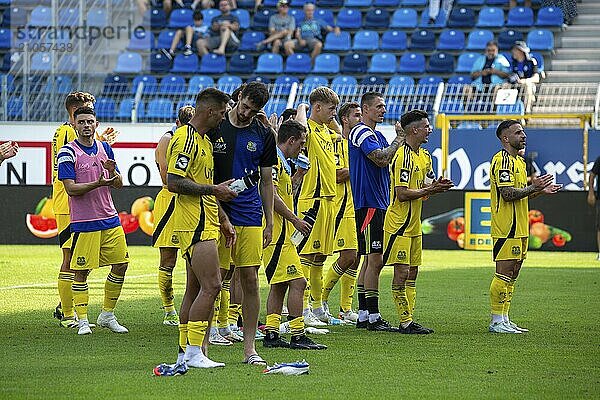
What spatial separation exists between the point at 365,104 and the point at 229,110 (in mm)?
2873

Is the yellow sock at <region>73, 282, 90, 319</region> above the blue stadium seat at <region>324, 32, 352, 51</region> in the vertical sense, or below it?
below

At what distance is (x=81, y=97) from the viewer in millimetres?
10602

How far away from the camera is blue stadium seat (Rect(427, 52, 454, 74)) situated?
2561 cm

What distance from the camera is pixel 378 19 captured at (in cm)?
2753

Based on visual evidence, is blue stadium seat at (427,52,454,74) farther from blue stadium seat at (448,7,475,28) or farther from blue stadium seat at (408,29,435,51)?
blue stadium seat at (448,7,475,28)

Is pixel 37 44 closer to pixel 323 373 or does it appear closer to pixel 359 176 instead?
pixel 359 176

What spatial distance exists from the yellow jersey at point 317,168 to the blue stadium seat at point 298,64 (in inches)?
614

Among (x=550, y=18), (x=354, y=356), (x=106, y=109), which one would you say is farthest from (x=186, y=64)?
(x=354, y=356)

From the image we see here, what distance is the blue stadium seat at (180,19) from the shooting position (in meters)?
28.5

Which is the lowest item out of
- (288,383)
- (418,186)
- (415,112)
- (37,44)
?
(288,383)

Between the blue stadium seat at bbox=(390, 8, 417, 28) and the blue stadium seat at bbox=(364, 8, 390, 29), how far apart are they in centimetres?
20

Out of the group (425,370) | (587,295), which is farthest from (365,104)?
(587,295)

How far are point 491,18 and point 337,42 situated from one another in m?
3.81

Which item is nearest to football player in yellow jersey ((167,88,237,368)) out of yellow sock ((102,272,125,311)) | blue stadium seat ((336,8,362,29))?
yellow sock ((102,272,125,311))
